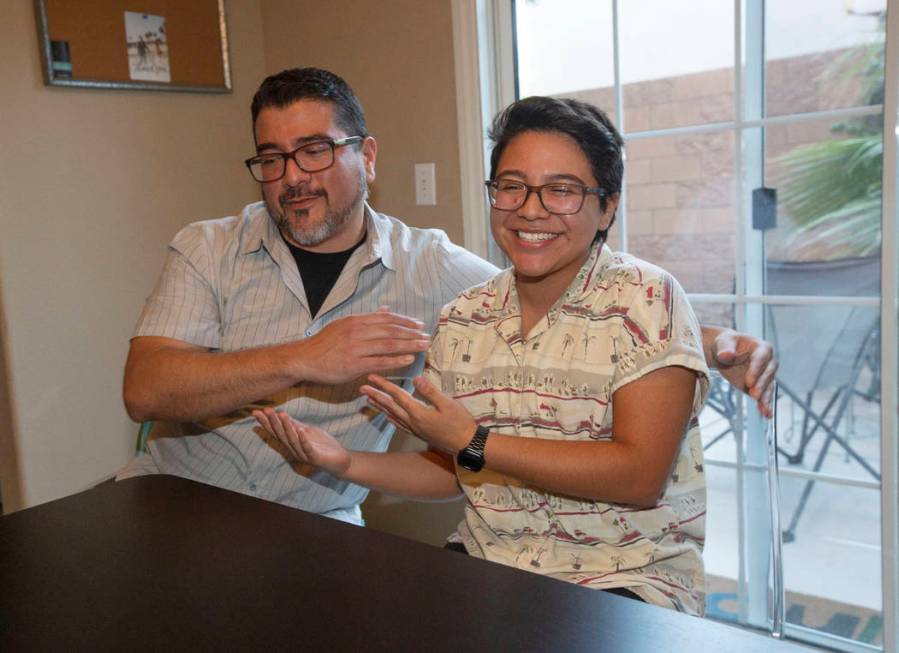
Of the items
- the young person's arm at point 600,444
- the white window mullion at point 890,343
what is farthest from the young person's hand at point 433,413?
the white window mullion at point 890,343

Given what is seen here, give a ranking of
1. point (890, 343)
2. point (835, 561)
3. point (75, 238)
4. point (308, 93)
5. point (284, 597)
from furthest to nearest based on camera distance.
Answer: point (75, 238), point (835, 561), point (890, 343), point (308, 93), point (284, 597)

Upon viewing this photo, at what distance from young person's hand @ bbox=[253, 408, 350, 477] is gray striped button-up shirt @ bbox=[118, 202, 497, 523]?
0.37m

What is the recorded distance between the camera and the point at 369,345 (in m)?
1.46

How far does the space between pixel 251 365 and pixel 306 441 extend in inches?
10.3

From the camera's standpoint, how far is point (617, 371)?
1.32 metres

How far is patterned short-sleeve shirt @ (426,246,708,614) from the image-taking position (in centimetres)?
131

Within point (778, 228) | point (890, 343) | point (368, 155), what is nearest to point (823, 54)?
point (778, 228)

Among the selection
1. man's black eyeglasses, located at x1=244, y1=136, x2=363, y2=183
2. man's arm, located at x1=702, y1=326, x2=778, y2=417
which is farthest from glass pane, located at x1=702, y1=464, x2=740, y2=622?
man's black eyeglasses, located at x1=244, y1=136, x2=363, y2=183

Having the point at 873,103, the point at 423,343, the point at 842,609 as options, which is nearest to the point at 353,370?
the point at 423,343

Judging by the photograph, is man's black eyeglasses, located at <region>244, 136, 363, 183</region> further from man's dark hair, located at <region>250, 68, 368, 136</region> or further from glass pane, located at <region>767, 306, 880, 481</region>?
glass pane, located at <region>767, 306, 880, 481</region>

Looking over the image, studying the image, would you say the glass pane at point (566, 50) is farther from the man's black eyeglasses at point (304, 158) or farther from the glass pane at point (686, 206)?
the man's black eyeglasses at point (304, 158)

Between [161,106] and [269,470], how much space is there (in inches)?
60.0

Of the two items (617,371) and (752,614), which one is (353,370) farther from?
(752,614)

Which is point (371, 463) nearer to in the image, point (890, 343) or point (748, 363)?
point (748, 363)
